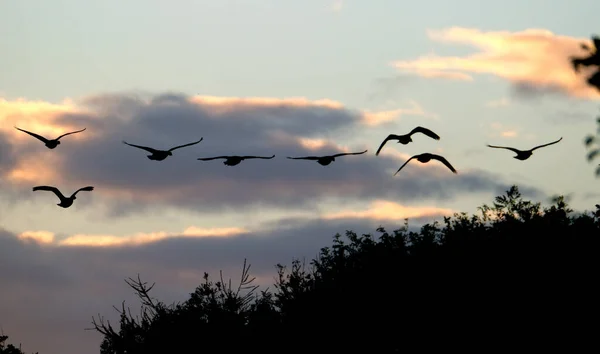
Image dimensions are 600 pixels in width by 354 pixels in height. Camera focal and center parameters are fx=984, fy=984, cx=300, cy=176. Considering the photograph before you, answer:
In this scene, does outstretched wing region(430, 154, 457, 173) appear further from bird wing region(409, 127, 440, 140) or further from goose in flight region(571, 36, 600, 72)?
goose in flight region(571, 36, 600, 72)

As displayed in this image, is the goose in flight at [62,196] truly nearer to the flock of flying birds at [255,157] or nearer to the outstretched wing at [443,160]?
the flock of flying birds at [255,157]

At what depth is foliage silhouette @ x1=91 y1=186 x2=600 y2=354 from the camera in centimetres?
4503

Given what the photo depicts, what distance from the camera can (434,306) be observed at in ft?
158

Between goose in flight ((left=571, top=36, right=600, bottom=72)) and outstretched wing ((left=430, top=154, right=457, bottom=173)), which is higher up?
goose in flight ((left=571, top=36, right=600, bottom=72))

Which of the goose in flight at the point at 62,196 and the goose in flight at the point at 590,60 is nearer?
the goose in flight at the point at 590,60

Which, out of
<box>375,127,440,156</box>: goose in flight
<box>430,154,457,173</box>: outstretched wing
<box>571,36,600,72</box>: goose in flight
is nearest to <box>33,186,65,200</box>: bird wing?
<box>375,127,440,156</box>: goose in flight

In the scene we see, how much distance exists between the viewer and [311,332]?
48625mm

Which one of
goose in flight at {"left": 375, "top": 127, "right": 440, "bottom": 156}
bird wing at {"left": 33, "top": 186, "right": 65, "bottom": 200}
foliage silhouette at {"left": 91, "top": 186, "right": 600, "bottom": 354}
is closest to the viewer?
goose in flight at {"left": 375, "top": 127, "right": 440, "bottom": 156}

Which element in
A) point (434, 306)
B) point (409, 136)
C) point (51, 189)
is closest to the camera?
point (409, 136)

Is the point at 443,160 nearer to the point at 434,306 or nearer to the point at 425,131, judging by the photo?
the point at 425,131

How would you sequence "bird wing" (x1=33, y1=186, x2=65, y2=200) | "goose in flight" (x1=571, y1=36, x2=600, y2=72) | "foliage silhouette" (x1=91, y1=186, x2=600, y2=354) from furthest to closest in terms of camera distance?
"foliage silhouette" (x1=91, y1=186, x2=600, y2=354) → "bird wing" (x1=33, y1=186, x2=65, y2=200) → "goose in flight" (x1=571, y1=36, x2=600, y2=72)

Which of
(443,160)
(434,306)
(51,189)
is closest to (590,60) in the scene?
(443,160)

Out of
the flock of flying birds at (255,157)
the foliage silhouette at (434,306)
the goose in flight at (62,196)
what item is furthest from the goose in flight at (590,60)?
the foliage silhouette at (434,306)

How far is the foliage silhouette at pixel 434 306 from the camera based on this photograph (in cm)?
4503
